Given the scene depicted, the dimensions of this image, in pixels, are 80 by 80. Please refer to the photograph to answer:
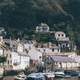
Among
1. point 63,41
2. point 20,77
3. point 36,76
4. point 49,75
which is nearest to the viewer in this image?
point 20,77

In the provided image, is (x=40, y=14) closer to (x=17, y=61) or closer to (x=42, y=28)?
(x=42, y=28)

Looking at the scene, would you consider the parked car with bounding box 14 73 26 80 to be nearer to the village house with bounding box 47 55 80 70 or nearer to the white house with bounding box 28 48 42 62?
the village house with bounding box 47 55 80 70

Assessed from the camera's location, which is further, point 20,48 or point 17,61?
point 20,48

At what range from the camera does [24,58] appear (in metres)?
59.4

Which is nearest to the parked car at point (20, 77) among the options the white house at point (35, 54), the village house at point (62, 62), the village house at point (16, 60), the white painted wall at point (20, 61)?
the village house at point (16, 60)

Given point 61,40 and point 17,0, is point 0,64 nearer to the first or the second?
point 61,40

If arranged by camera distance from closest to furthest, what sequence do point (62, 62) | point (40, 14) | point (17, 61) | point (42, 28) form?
point (17, 61)
point (62, 62)
point (42, 28)
point (40, 14)

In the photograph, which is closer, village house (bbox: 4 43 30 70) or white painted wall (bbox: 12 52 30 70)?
village house (bbox: 4 43 30 70)

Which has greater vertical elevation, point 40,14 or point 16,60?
point 40,14

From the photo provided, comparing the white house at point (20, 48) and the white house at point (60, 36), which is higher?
the white house at point (60, 36)

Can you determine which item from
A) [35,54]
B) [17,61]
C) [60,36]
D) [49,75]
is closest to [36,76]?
[49,75]

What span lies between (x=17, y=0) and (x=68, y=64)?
3610 cm

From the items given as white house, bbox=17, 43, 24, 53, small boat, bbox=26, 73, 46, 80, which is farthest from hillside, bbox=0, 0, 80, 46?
small boat, bbox=26, 73, 46, 80

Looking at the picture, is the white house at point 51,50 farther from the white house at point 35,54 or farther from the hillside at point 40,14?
→ the hillside at point 40,14
